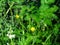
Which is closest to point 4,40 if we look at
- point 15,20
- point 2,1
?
point 15,20

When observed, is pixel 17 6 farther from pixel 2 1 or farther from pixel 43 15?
pixel 43 15

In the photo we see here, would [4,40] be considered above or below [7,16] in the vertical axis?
below

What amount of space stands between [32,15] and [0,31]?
0.44m

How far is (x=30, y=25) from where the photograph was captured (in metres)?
2.59

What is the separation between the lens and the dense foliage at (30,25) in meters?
2.47

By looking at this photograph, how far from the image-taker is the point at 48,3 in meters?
2.51

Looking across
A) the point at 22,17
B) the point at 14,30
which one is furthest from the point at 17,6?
the point at 14,30

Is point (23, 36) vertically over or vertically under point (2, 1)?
under

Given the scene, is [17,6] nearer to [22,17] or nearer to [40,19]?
[22,17]

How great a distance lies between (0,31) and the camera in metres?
2.59

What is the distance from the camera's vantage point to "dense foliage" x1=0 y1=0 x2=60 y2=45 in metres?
2.47

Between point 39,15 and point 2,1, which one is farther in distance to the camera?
point 2,1

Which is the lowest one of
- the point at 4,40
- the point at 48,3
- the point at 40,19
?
the point at 4,40

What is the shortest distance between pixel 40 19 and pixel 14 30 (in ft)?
1.13
